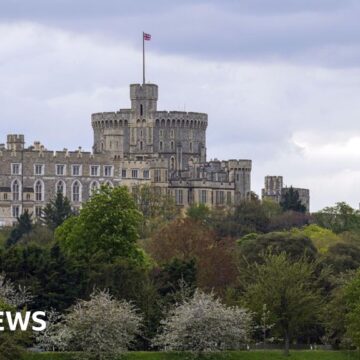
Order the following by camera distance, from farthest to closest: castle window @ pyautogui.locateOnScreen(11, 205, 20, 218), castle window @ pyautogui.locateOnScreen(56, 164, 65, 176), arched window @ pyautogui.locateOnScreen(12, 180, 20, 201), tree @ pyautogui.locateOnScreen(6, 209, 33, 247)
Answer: castle window @ pyautogui.locateOnScreen(56, 164, 65, 176) < arched window @ pyautogui.locateOnScreen(12, 180, 20, 201) < castle window @ pyautogui.locateOnScreen(11, 205, 20, 218) < tree @ pyautogui.locateOnScreen(6, 209, 33, 247)

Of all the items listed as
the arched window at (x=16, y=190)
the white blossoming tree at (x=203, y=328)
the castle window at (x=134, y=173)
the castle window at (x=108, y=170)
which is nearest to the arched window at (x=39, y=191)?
the arched window at (x=16, y=190)

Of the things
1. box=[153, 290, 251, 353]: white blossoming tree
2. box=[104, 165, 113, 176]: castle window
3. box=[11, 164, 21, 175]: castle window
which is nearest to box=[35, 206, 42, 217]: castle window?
box=[11, 164, 21, 175]: castle window

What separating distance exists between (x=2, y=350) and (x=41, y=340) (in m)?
4.57

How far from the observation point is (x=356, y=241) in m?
132

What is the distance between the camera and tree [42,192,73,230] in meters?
161

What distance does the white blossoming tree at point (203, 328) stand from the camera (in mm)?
87625

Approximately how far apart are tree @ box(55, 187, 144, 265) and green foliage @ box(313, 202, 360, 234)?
193 ft

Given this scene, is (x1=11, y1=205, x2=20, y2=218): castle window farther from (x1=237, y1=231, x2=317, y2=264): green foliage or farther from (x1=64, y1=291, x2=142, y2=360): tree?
(x1=64, y1=291, x2=142, y2=360): tree

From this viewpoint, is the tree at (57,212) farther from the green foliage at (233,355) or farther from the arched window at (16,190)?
the green foliage at (233,355)

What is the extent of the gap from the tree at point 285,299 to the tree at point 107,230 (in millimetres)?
9552

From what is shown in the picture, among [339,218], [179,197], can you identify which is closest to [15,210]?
[179,197]

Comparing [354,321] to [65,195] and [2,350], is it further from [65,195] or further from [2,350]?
[65,195]

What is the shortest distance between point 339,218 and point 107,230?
2701 inches

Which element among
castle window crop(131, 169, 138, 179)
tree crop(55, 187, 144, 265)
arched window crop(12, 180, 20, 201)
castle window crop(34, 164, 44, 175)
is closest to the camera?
tree crop(55, 187, 144, 265)
